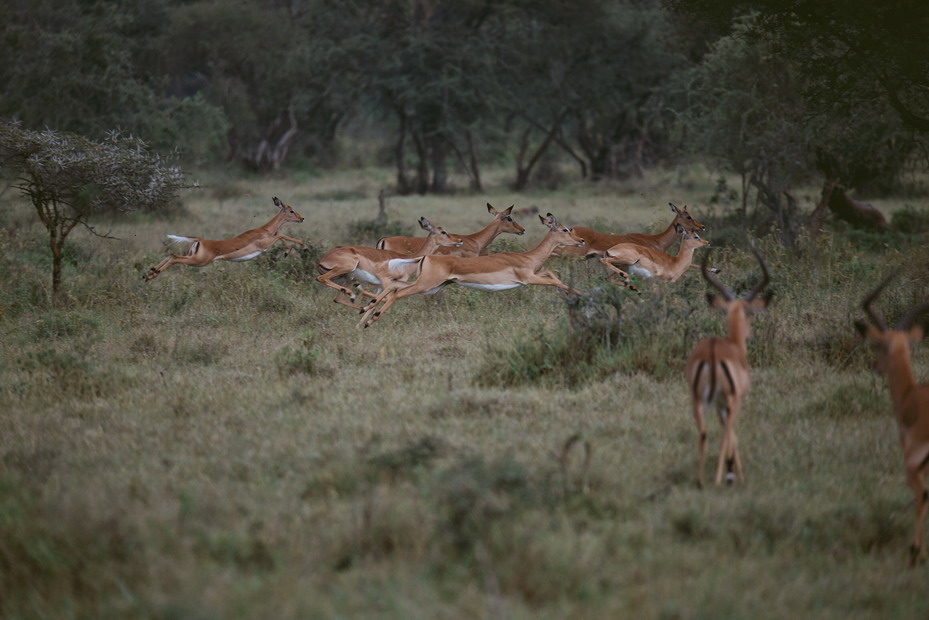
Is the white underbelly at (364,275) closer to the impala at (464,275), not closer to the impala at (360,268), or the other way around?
the impala at (360,268)

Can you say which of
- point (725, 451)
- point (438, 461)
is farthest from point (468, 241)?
point (725, 451)

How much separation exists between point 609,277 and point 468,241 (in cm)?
164

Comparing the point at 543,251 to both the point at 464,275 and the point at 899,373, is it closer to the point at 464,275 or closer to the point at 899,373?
the point at 464,275

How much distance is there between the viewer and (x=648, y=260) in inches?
363

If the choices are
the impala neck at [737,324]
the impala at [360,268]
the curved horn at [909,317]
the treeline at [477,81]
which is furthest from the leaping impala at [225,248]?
the curved horn at [909,317]

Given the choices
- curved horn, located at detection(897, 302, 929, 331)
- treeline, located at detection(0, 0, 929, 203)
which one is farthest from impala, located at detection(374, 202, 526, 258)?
curved horn, located at detection(897, 302, 929, 331)

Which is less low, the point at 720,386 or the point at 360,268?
the point at 720,386

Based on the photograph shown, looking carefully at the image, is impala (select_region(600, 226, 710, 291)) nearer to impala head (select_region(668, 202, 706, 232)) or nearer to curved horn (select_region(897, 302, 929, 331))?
impala head (select_region(668, 202, 706, 232))

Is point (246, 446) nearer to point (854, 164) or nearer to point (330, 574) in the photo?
point (330, 574)

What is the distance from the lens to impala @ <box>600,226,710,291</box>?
920cm

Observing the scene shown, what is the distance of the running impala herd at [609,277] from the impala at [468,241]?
1 cm

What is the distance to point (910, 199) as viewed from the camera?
757 inches

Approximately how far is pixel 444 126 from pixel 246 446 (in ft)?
61.3

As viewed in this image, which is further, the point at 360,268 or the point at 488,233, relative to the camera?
the point at 488,233
